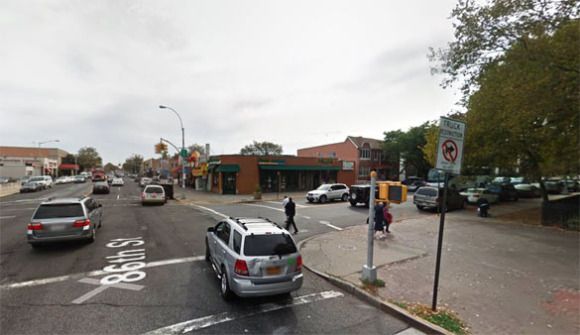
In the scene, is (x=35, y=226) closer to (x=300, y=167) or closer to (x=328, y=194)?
(x=328, y=194)

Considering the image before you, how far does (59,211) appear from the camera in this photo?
816cm

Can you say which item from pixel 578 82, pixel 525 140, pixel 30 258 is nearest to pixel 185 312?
pixel 30 258

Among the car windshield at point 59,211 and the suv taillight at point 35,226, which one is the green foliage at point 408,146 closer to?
the car windshield at point 59,211

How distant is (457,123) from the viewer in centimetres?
477

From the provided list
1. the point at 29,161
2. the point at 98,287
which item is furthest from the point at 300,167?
the point at 29,161

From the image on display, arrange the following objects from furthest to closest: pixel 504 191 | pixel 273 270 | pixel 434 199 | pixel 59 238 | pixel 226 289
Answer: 1. pixel 504 191
2. pixel 434 199
3. pixel 59 238
4. pixel 226 289
5. pixel 273 270

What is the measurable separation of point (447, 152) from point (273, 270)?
3861mm

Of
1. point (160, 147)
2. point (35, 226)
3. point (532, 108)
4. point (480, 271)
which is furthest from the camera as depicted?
point (160, 147)

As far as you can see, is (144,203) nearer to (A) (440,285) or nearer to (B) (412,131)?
(A) (440,285)

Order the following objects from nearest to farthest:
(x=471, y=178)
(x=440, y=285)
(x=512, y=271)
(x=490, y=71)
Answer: (x=440, y=285) < (x=512, y=271) < (x=490, y=71) < (x=471, y=178)

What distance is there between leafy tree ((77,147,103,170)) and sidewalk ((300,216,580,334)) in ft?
382

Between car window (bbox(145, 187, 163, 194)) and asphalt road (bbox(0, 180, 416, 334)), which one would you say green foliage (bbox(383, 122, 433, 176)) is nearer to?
car window (bbox(145, 187, 163, 194))

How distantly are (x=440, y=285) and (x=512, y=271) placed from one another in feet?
8.38

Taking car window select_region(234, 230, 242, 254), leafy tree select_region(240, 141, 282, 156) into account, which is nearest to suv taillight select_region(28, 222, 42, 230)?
car window select_region(234, 230, 242, 254)
